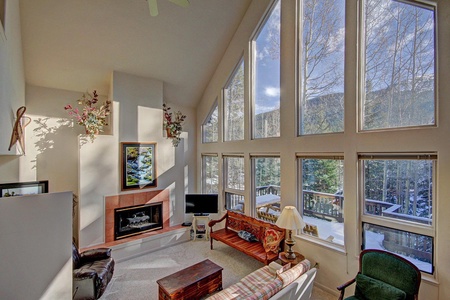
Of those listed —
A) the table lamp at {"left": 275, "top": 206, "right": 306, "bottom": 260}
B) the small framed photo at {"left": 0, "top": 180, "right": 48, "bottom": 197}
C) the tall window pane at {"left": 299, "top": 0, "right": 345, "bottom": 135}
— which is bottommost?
the table lamp at {"left": 275, "top": 206, "right": 306, "bottom": 260}

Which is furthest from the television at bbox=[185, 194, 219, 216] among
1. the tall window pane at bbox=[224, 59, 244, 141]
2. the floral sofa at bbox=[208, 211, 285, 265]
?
the tall window pane at bbox=[224, 59, 244, 141]

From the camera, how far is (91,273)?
10.3 feet

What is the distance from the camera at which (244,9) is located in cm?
495

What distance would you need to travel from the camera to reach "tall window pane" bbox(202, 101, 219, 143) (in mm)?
6188

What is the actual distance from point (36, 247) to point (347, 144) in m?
3.77

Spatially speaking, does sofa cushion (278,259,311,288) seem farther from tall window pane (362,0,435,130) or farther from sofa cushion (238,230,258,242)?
tall window pane (362,0,435,130)

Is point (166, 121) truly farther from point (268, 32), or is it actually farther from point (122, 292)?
point (122, 292)

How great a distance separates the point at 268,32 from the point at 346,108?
251 centimetres

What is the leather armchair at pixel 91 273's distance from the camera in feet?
10.0

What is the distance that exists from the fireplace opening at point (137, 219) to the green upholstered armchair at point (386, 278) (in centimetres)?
418

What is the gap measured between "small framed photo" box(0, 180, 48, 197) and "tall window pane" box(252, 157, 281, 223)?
4.53 meters

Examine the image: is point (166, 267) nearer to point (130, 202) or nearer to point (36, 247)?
point (130, 202)

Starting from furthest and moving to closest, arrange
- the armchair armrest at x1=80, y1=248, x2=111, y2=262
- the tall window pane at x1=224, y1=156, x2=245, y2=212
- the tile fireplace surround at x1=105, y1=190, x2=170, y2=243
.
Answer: the tall window pane at x1=224, y1=156, x2=245, y2=212 → the tile fireplace surround at x1=105, y1=190, x2=170, y2=243 → the armchair armrest at x1=80, y1=248, x2=111, y2=262

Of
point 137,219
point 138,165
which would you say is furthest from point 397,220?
point 137,219
